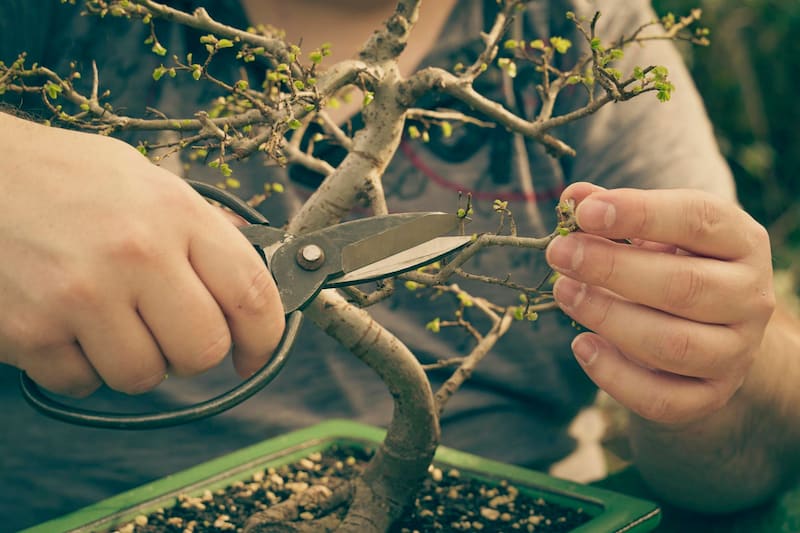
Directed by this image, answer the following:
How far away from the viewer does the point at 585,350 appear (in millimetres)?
813

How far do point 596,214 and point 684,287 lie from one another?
0.46 feet

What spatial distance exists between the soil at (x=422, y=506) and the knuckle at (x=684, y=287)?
0.88 ft

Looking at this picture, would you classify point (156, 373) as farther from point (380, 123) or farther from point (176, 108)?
point (176, 108)

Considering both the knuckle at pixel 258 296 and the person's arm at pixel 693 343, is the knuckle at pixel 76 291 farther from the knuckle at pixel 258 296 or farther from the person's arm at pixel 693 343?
the person's arm at pixel 693 343

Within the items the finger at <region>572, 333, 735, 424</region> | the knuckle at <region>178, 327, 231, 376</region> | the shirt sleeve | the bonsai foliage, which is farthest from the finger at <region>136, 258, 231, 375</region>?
the shirt sleeve

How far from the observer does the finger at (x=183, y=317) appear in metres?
0.58

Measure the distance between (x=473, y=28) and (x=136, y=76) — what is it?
1.94 ft

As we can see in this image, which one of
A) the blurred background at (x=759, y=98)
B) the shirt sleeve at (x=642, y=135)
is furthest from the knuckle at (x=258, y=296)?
the blurred background at (x=759, y=98)

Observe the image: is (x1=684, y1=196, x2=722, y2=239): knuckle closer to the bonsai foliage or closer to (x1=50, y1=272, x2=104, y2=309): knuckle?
the bonsai foliage

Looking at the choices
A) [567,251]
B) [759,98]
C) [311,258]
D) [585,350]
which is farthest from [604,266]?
[759,98]

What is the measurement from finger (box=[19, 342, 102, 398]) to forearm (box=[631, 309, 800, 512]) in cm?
76

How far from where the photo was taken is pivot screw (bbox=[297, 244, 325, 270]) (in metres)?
0.68

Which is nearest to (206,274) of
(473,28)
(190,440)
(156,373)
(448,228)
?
(156,373)

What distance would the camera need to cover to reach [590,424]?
147 centimetres
